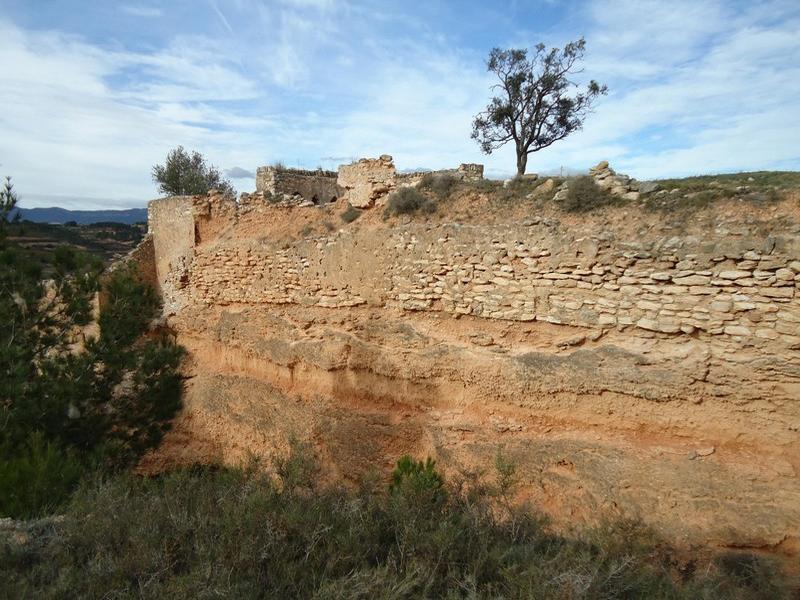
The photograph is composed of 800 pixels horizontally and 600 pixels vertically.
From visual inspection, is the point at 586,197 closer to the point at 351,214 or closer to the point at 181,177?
the point at 351,214

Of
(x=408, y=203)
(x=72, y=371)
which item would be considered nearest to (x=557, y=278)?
(x=408, y=203)

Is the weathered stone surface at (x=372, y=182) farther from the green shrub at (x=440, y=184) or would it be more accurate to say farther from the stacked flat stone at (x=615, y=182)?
the stacked flat stone at (x=615, y=182)

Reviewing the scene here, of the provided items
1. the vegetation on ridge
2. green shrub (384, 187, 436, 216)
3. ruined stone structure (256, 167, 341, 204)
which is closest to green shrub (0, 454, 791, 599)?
the vegetation on ridge

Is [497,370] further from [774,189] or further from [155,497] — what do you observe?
[155,497]

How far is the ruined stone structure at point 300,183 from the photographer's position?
47.1 ft

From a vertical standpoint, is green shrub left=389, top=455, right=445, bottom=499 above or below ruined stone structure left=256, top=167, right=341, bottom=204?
below

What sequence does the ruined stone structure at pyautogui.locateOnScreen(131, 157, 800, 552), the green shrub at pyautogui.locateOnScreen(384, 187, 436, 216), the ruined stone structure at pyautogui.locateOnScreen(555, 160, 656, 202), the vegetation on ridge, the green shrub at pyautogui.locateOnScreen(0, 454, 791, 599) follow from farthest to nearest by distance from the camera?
the green shrub at pyautogui.locateOnScreen(384, 187, 436, 216) < the vegetation on ridge < the ruined stone structure at pyautogui.locateOnScreen(555, 160, 656, 202) < the ruined stone structure at pyautogui.locateOnScreen(131, 157, 800, 552) < the green shrub at pyautogui.locateOnScreen(0, 454, 791, 599)

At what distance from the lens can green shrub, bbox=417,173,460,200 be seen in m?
7.67

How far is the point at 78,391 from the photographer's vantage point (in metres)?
7.51

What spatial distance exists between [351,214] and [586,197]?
391 centimetres

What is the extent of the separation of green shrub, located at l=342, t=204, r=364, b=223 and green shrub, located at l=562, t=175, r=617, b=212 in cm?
353

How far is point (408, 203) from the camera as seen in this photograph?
7.79m

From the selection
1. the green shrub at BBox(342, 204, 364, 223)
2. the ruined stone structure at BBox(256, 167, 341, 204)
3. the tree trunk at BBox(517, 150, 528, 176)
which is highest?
the tree trunk at BBox(517, 150, 528, 176)

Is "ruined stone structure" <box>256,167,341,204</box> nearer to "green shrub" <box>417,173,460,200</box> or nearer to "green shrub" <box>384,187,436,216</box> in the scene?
"green shrub" <box>384,187,436,216</box>
